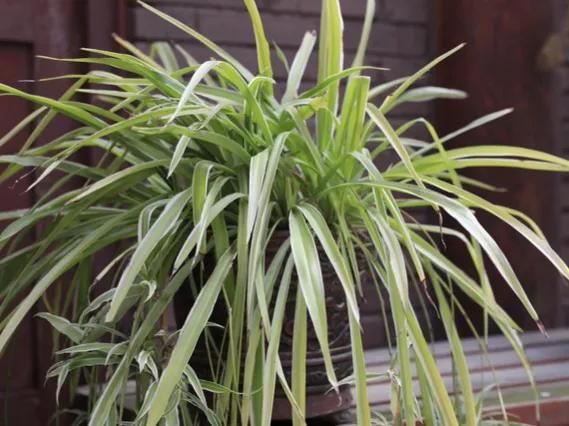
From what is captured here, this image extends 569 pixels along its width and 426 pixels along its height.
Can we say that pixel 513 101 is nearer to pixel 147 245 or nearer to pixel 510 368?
pixel 510 368

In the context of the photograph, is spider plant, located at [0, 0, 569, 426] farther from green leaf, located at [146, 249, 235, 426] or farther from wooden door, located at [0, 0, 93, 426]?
wooden door, located at [0, 0, 93, 426]

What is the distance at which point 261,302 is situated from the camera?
4.54 ft

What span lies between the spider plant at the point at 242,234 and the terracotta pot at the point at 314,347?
0.09 ft

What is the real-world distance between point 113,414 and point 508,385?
1.07 meters

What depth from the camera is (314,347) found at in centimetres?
164

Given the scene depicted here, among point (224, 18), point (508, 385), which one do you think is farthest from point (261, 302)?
point (224, 18)

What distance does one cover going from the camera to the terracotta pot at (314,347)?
1.63 m

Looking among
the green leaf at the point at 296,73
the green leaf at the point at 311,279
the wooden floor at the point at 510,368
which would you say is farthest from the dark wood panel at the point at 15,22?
the wooden floor at the point at 510,368

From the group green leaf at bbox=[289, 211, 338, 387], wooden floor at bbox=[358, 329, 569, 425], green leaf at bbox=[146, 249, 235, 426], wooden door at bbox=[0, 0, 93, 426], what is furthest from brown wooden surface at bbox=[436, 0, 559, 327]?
green leaf at bbox=[146, 249, 235, 426]

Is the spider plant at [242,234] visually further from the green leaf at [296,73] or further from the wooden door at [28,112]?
the wooden door at [28,112]

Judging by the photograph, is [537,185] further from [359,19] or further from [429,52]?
[359,19]

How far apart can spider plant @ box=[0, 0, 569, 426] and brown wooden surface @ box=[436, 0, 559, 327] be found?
93cm

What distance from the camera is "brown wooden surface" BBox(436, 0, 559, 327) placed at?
2637 mm

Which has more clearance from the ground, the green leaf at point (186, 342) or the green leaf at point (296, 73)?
the green leaf at point (296, 73)
